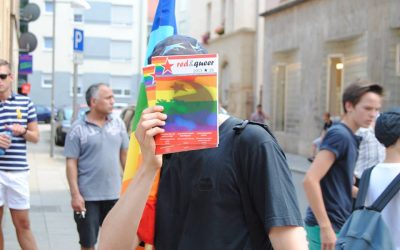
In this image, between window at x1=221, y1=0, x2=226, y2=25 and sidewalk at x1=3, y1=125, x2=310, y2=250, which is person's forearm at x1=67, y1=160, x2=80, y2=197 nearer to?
sidewalk at x1=3, y1=125, x2=310, y2=250

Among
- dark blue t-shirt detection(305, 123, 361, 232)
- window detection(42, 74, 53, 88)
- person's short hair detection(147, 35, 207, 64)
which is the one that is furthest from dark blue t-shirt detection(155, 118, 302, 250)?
window detection(42, 74, 53, 88)

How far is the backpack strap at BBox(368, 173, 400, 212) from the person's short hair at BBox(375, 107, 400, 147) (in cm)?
32

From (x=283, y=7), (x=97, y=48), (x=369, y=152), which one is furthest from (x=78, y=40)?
(x=97, y=48)

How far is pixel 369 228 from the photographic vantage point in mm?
3447

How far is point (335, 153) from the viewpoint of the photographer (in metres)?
4.50

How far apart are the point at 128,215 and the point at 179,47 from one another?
57 cm

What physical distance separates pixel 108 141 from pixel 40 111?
156ft

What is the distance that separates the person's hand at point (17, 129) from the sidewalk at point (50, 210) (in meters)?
2.05

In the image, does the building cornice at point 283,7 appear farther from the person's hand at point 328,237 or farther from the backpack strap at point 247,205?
the backpack strap at point 247,205

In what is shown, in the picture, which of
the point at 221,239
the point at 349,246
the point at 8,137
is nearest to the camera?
the point at 221,239

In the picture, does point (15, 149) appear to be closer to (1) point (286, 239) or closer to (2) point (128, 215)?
(2) point (128, 215)

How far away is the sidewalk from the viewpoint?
8265mm

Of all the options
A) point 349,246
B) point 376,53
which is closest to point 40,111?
point 376,53

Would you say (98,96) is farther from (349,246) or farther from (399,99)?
(399,99)
